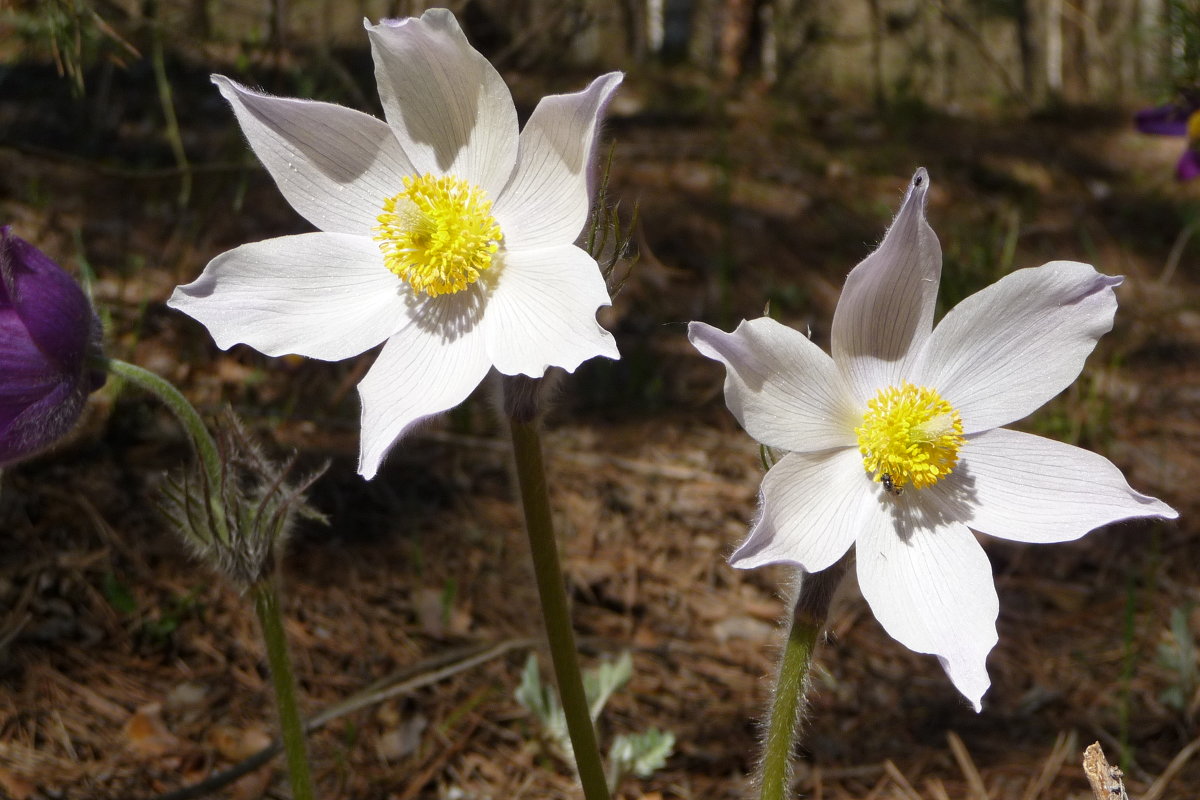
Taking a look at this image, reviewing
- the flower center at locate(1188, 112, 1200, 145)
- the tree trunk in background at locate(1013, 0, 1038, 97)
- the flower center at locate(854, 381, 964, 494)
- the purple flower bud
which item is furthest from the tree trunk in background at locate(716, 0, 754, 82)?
the purple flower bud

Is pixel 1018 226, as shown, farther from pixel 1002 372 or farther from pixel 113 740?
pixel 113 740

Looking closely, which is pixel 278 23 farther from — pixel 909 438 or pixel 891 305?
pixel 909 438

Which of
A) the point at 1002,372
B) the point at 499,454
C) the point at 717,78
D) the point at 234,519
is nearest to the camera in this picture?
the point at 1002,372

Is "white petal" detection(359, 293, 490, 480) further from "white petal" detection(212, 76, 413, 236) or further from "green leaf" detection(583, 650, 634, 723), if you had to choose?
"green leaf" detection(583, 650, 634, 723)

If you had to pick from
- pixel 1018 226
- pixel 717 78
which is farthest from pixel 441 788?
pixel 717 78

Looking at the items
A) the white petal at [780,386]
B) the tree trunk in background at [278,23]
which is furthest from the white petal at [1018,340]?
the tree trunk in background at [278,23]

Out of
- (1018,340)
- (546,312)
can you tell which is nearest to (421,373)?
(546,312)

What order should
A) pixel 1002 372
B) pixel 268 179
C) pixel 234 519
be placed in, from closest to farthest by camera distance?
1. pixel 1002 372
2. pixel 234 519
3. pixel 268 179
